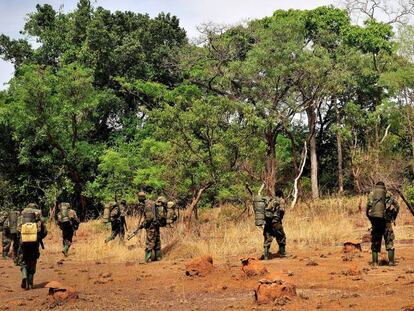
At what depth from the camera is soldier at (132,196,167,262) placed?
47.4ft

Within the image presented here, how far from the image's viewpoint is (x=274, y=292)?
27.1 ft

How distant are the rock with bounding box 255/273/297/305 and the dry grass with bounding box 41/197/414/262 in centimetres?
674

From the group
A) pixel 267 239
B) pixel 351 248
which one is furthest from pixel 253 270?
pixel 351 248

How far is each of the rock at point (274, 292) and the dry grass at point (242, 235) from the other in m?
6.74

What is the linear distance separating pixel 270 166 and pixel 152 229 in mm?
11930

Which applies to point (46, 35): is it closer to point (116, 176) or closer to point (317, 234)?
point (116, 176)

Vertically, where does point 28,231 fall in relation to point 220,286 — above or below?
above

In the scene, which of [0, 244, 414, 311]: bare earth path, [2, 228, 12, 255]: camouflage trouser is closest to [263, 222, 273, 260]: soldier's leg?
[0, 244, 414, 311]: bare earth path

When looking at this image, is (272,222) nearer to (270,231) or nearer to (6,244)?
(270,231)

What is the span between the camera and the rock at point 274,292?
8219 mm

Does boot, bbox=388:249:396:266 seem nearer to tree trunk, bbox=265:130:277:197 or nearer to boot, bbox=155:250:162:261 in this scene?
boot, bbox=155:250:162:261

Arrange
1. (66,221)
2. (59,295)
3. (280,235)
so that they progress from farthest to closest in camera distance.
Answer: (66,221), (280,235), (59,295)

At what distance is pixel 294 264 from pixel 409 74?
66.1 ft

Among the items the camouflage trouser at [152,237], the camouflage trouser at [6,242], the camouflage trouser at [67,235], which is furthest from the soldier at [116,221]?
the camouflage trouser at [152,237]
